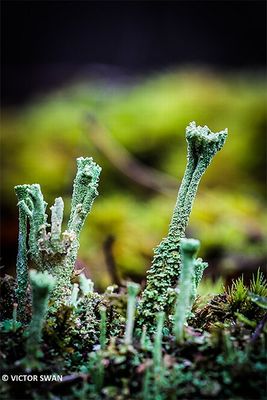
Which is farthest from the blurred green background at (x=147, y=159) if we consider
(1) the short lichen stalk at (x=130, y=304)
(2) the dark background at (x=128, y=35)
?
(2) the dark background at (x=128, y=35)

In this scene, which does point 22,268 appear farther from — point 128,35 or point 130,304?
point 128,35

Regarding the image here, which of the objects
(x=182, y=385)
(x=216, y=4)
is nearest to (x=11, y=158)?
(x=182, y=385)

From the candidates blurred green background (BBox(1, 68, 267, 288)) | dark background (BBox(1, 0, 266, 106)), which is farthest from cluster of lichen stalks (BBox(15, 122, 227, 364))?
dark background (BBox(1, 0, 266, 106))

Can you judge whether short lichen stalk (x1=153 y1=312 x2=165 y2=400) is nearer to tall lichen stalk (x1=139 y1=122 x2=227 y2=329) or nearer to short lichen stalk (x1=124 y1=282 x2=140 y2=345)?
short lichen stalk (x1=124 y1=282 x2=140 y2=345)

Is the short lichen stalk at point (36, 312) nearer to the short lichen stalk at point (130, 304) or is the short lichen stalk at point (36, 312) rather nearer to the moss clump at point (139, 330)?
the moss clump at point (139, 330)

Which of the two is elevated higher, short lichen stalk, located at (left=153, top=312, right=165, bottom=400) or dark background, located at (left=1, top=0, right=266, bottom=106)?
dark background, located at (left=1, top=0, right=266, bottom=106)

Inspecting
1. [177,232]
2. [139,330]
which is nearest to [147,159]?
[177,232]
